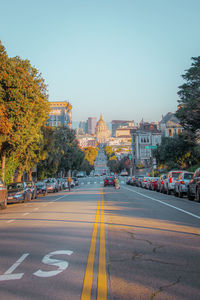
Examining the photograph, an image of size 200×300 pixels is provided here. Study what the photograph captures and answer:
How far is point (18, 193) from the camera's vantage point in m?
25.8

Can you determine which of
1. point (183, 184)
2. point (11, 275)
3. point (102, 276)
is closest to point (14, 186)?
point (183, 184)

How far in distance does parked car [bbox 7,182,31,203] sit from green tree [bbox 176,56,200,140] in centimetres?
1851

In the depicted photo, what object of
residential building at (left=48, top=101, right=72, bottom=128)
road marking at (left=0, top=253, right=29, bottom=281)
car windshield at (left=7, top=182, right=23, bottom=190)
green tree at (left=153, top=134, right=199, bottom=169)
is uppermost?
residential building at (left=48, top=101, right=72, bottom=128)

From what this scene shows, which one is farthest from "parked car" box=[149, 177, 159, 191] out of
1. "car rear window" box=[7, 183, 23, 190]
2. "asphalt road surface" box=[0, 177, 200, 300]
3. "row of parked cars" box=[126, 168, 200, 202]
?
"asphalt road surface" box=[0, 177, 200, 300]

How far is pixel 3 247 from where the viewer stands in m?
9.23

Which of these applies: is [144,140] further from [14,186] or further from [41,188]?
[14,186]

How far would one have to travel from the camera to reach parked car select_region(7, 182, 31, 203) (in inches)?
998

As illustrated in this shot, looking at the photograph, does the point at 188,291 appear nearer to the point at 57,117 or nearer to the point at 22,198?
the point at 22,198

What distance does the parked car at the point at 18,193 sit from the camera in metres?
25.3

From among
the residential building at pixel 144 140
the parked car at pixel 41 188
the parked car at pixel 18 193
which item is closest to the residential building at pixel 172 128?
the residential building at pixel 144 140

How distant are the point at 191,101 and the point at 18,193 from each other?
20051 mm

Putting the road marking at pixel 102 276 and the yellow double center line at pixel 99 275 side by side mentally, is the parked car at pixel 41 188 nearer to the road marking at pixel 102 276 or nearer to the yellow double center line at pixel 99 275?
the yellow double center line at pixel 99 275

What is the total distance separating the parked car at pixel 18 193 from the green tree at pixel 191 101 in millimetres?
18515

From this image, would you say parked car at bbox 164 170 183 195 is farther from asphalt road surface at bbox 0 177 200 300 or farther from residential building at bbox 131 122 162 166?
residential building at bbox 131 122 162 166
